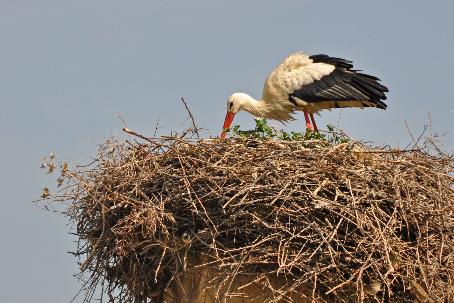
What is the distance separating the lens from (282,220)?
7723mm

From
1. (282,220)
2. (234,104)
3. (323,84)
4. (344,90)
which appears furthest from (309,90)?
(282,220)

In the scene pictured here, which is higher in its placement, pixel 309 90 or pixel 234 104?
pixel 234 104

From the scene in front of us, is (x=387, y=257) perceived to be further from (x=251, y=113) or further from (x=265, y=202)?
(x=251, y=113)

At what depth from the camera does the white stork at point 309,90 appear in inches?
428

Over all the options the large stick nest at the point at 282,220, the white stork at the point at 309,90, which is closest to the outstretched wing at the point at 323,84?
the white stork at the point at 309,90

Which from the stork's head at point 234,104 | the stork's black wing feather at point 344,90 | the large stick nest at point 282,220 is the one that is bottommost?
the large stick nest at point 282,220

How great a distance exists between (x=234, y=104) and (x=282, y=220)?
359 cm

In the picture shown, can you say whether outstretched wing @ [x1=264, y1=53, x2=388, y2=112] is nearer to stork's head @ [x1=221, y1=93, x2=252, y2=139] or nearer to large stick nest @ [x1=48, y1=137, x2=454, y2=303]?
stork's head @ [x1=221, y1=93, x2=252, y2=139]

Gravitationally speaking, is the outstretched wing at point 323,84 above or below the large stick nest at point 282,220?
above

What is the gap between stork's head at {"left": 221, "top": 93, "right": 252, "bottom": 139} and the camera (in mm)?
11125

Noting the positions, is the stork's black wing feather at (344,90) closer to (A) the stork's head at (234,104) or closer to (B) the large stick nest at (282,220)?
(A) the stork's head at (234,104)

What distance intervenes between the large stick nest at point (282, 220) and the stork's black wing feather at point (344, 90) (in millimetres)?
2455

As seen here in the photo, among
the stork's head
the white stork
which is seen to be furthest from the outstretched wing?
the stork's head

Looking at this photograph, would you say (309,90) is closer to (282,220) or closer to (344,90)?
(344,90)
